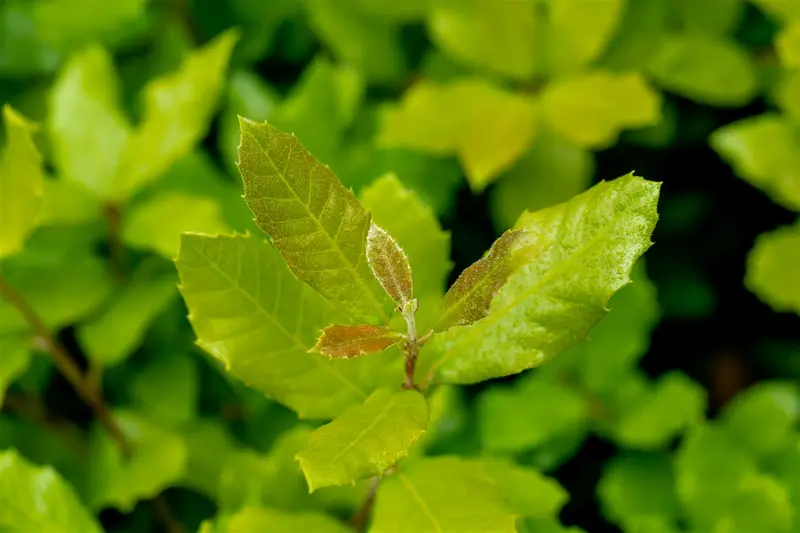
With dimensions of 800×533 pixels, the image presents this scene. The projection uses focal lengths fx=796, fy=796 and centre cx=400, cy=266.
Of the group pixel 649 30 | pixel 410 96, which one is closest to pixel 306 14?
pixel 410 96

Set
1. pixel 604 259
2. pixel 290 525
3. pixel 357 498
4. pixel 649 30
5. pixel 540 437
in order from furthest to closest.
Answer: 1. pixel 649 30
2. pixel 540 437
3. pixel 357 498
4. pixel 290 525
5. pixel 604 259

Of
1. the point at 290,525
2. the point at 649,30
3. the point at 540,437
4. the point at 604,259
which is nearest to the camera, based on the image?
the point at 604,259

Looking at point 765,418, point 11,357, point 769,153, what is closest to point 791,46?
point 769,153

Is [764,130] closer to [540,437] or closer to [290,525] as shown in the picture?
[540,437]

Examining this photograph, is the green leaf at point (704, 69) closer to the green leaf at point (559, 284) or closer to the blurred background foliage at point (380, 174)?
the blurred background foliage at point (380, 174)

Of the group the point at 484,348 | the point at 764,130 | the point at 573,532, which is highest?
the point at 484,348

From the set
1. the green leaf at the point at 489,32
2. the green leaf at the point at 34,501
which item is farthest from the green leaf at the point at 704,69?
the green leaf at the point at 34,501

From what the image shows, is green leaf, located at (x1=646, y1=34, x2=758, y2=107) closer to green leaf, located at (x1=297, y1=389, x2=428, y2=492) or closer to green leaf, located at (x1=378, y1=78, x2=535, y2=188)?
green leaf, located at (x1=378, y1=78, x2=535, y2=188)

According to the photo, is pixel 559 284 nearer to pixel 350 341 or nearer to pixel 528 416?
pixel 350 341
